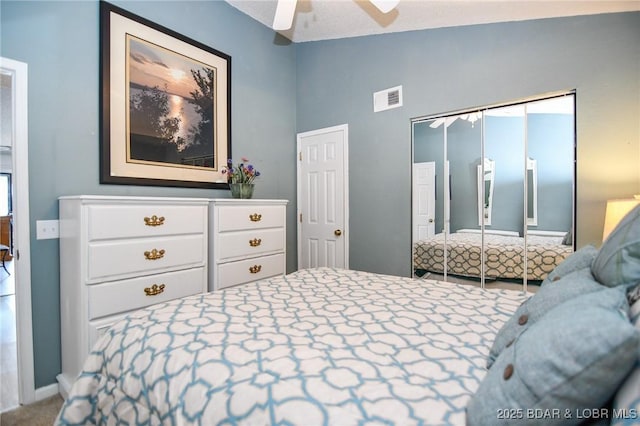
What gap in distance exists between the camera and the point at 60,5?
6.91 ft

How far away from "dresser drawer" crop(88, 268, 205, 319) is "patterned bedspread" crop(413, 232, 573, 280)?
2.06 meters

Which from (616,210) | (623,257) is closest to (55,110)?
(623,257)

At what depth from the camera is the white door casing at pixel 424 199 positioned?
3.05 m

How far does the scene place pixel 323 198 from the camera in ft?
12.4

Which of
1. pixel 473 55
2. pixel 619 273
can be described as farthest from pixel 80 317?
pixel 473 55

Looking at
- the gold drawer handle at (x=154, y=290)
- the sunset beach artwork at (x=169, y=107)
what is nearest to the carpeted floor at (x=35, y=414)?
the gold drawer handle at (x=154, y=290)

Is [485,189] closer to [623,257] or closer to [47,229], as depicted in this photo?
[623,257]

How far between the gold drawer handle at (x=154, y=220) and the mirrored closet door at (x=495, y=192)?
2.25 meters

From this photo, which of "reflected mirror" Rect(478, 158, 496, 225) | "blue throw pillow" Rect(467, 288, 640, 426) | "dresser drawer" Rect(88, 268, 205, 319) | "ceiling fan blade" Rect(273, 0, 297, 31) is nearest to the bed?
"blue throw pillow" Rect(467, 288, 640, 426)

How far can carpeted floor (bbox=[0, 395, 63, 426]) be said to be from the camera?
5.96 feet

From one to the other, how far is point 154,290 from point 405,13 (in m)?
3.05

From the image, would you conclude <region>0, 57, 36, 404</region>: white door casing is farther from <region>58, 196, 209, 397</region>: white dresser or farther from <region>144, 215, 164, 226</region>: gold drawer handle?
<region>144, 215, 164, 226</region>: gold drawer handle

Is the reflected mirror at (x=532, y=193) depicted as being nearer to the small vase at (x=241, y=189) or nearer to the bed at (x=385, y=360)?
the bed at (x=385, y=360)

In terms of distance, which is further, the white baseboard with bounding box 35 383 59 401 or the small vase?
the small vase
